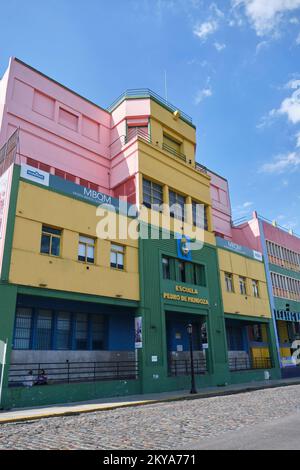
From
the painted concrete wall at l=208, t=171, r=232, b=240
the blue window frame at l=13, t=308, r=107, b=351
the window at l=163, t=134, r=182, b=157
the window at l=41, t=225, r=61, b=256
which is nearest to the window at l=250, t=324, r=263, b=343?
the painted concrete wall at l=208, t=171, r=232, b=240

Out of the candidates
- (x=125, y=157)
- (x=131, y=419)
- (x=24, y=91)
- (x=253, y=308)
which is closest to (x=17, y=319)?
(x=131, y=419)

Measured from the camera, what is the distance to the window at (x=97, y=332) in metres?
22.1

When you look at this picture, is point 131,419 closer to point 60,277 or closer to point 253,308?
point 60,277

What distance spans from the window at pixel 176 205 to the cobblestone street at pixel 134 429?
16007mm

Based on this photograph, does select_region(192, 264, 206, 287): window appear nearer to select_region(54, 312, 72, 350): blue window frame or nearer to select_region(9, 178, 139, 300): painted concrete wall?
select_region(9, 178, 139, 300): painted concrete wall

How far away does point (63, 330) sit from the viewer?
20.8 metres

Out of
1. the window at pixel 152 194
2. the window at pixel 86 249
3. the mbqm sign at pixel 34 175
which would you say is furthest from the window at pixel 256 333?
the mbqm sign at pixel 34 175

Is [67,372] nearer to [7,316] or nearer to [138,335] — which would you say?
[138,335]

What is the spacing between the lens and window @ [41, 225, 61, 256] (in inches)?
722

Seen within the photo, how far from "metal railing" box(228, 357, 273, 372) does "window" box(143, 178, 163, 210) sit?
15.0 meters

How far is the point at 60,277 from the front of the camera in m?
18.0

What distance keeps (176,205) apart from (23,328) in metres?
13.9

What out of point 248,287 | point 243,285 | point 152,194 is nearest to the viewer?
point 152,194

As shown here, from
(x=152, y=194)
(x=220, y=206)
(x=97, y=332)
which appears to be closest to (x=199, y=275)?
(x=152, y=194)
